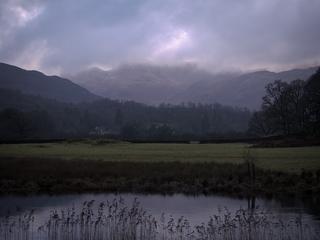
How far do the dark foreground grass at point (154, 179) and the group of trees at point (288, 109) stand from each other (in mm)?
67589

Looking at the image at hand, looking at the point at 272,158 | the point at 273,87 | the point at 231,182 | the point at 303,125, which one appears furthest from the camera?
the point at 273,87

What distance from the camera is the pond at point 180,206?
30859mm

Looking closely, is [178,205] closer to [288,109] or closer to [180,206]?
[180,206]

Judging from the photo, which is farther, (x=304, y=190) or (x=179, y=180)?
(x=179, y=180)

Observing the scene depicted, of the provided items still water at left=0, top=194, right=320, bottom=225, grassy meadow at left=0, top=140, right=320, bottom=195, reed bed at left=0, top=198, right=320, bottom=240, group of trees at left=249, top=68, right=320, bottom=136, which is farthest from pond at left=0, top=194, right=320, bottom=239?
group of trees at left=249, top=68, right=320, bottom=136

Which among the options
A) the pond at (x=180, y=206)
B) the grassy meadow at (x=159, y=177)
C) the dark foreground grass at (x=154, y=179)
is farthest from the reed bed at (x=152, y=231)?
the grassy meadow at (x=159, y=177)

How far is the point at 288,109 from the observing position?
128 metres

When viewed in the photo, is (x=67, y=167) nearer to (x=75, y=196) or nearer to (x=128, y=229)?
(x=75, y=196)

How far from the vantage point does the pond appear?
30.9 metres

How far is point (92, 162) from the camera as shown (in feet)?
192

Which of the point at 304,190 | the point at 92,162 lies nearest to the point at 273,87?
the point at 92,162

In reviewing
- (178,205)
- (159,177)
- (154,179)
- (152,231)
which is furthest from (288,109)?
(152,231)

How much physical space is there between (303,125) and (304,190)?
274 ft

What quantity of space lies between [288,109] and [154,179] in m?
87.0
